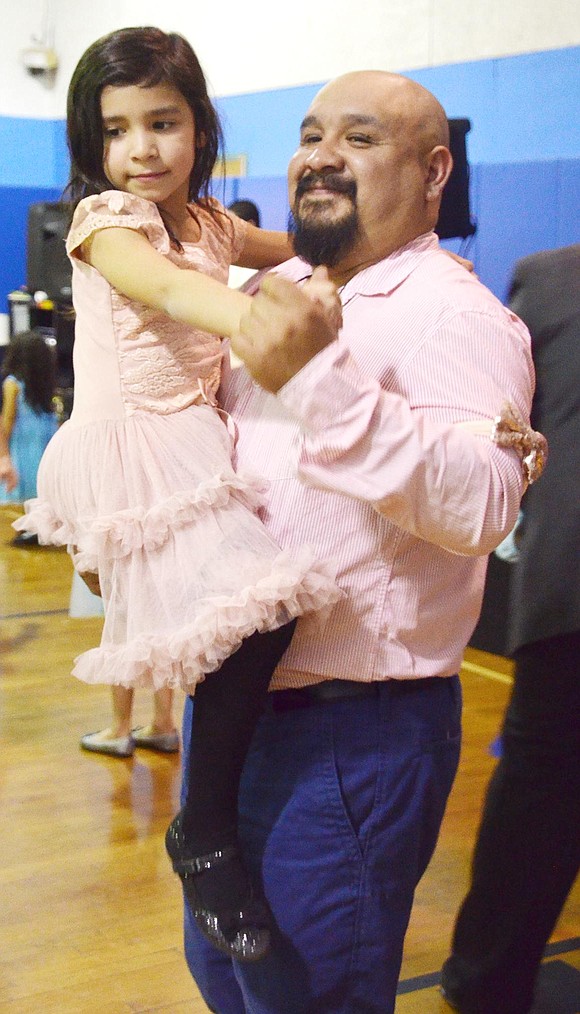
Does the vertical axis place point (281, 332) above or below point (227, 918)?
above

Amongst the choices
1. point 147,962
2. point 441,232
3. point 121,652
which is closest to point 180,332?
point 121,652

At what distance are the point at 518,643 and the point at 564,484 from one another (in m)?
0.31

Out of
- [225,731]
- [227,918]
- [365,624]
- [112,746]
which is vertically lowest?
[112,746]

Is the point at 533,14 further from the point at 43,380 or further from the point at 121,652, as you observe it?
the point at 121,652

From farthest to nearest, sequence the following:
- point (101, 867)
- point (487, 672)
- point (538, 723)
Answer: point (487, 672) < point (101, 867) < point (538, 723)

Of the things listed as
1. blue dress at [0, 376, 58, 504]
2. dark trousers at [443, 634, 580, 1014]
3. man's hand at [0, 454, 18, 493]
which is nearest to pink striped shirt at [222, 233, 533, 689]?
dark trousers at [443, 634, 580, 1014]

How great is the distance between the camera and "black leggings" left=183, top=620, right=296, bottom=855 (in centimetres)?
141

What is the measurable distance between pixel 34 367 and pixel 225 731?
6.11m

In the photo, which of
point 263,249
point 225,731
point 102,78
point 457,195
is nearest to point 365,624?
point 225,731

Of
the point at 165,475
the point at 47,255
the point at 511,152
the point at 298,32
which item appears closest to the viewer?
the point at 165,475

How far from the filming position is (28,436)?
7.81 m

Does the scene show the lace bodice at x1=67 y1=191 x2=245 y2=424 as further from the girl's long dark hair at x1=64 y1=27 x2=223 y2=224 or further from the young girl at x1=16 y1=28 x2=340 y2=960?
the girl's long dark hair at x1=64 y1=27 x2=223 y2=224

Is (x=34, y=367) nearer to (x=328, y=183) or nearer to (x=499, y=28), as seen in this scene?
(x=499, y=28)

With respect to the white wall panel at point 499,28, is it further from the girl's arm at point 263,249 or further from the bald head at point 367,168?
the bald head at point 367,168
